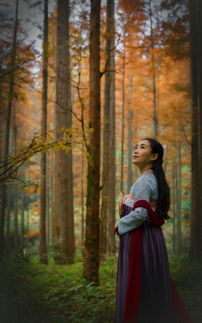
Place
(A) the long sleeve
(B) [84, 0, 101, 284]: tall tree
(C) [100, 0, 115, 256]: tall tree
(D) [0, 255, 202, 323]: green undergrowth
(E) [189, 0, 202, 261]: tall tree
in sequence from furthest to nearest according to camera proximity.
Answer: (E) [189, 0, 202, 261]: tall tree
(C) [100, 0, 115, 256]: tall tree
(B) [84, 0, 101, 284]: tall tree
(D) [0, 255, 202, 323]: green undergrowth
(A) the long sleeve

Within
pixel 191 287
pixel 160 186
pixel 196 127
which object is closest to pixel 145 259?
pixel 160 186

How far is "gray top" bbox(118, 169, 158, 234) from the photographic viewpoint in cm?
246

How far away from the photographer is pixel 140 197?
2523 millimetres

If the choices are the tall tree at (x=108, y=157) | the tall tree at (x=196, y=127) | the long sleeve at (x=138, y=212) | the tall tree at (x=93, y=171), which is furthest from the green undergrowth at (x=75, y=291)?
the long sleeve at (x=138, y=212)

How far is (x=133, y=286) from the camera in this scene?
246cm

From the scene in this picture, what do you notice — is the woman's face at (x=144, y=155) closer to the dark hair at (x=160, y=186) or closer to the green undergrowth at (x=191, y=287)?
the dark hair at (x=160, y=186)

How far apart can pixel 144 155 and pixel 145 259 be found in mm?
999

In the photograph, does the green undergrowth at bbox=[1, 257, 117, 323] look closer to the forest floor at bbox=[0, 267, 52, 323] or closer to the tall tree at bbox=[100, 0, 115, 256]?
the forest floor at bbox=[0, 267, 52, 323]

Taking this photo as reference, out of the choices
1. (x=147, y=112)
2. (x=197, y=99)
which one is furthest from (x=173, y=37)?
(x=147, y=112)

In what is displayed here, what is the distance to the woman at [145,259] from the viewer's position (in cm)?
247

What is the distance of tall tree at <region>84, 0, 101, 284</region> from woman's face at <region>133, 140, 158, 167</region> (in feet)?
5.34

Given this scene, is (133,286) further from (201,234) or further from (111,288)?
(201,234)

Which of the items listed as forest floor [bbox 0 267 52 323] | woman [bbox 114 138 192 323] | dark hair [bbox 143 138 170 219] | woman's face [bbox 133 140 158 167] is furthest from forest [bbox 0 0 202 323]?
woman [bbox 114 138 192 323]

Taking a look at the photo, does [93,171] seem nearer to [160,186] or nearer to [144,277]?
[160,186]
